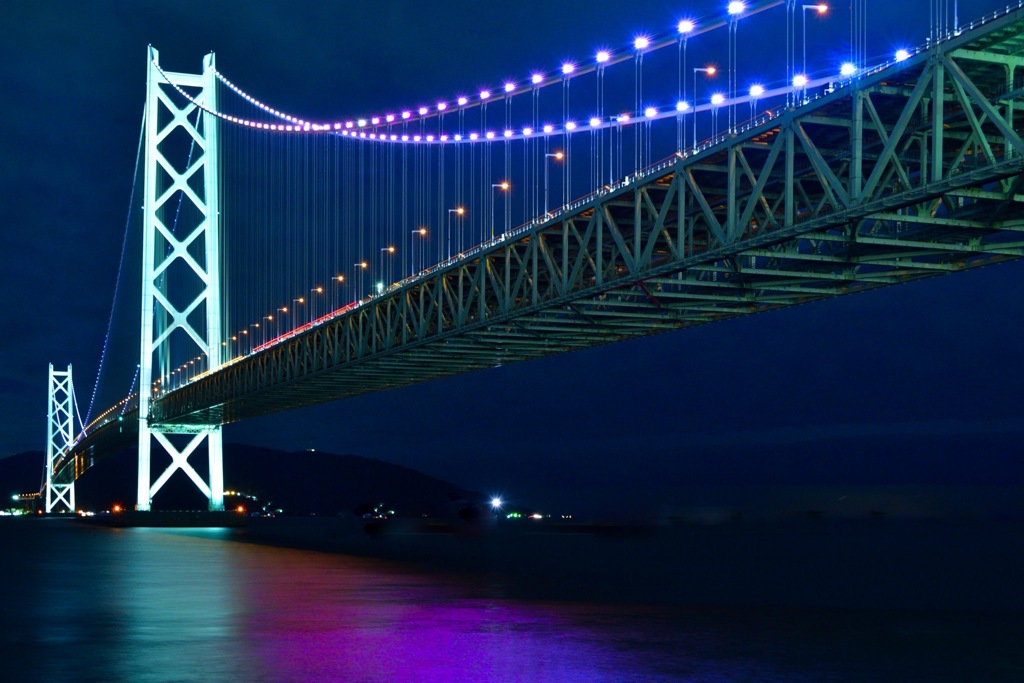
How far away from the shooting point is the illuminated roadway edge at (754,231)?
19453 mm

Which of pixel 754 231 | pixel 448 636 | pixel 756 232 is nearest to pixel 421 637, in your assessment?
pixel 448 636

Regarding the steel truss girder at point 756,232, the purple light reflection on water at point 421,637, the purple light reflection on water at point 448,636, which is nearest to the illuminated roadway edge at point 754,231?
the steel truss girder at point 756,232

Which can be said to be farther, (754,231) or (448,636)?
(754,231)

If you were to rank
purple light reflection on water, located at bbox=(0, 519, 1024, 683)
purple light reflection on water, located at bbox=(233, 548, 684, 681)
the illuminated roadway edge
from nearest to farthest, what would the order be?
purple light reflection on water, located at bbox=(233, 548, 684, 681)
purple light reflection on water, located at bbox=(0, 519, 1024, 683)
the illuminated roadway edge

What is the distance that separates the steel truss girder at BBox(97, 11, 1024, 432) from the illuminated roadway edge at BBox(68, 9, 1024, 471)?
4 centimetres

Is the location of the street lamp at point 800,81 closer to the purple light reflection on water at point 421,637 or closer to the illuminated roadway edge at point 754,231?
the illuminated roadway edge at point 754,231

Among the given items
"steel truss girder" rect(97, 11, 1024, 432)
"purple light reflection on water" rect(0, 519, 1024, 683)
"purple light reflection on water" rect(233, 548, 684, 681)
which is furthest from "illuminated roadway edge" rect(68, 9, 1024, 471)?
"purple light reflection on water" rect(233, 548, 684, 681)

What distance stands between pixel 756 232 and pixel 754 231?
4.53ft

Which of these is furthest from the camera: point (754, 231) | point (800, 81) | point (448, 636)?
point (754, 231)

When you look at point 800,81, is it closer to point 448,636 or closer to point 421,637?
point 448,636

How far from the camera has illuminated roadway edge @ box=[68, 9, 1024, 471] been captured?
63.8 ft

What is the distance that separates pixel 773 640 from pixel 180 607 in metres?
9.31

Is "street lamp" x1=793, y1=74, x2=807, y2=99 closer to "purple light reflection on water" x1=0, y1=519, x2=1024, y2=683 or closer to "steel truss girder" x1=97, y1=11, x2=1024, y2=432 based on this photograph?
"steel truss girder" x1=97, y1=11, x2=1024, y2=432

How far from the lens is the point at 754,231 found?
83.5ft
